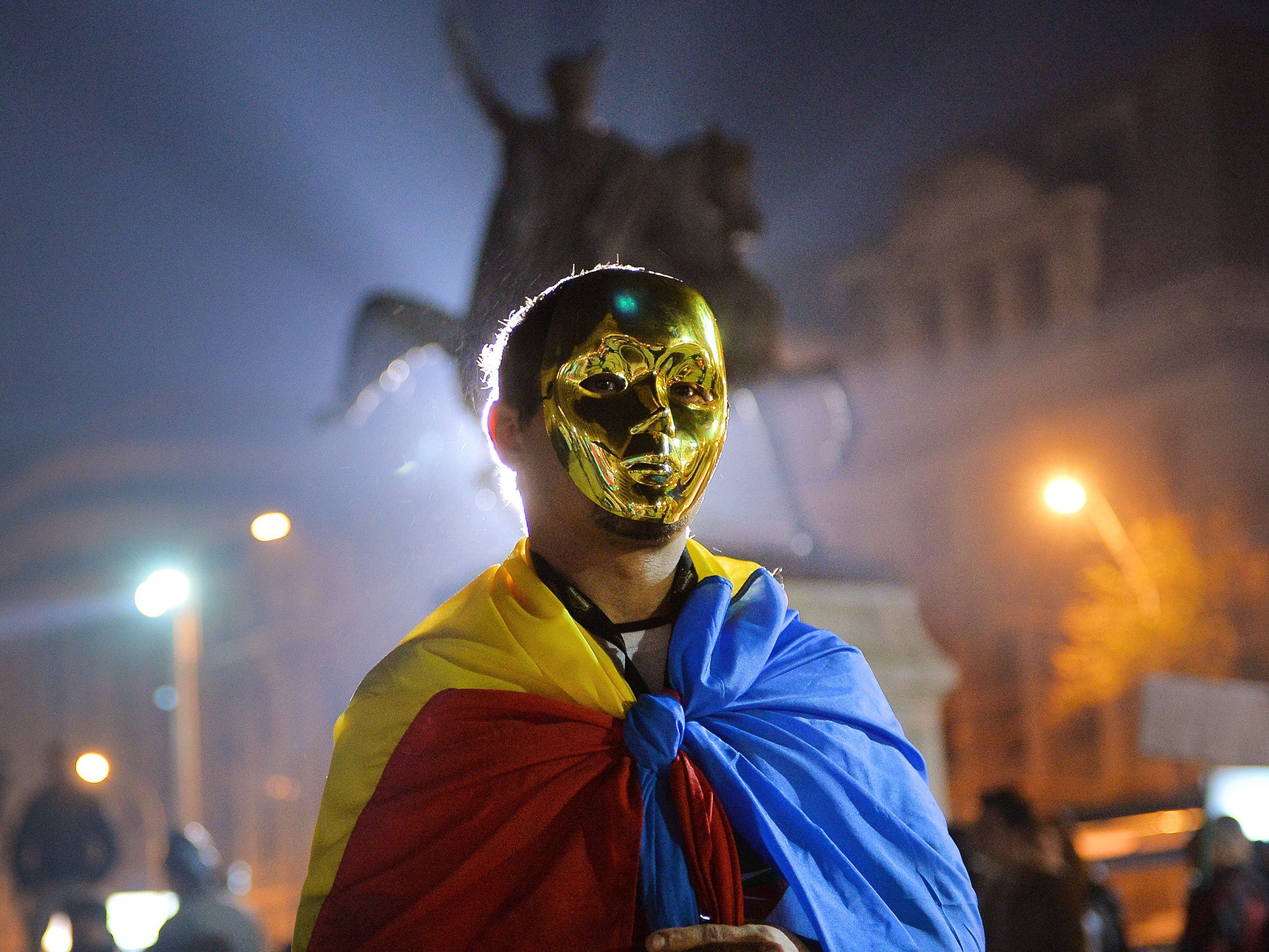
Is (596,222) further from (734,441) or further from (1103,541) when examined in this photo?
(1103,541)

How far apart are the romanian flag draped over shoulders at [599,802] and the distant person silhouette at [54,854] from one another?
5.46m

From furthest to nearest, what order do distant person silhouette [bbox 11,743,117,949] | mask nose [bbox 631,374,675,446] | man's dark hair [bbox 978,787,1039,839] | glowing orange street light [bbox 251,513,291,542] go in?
distant person silhouette [bbox 11,743,117,949], man's dark hair [bbox 978,787,1039,839], glowing orange street light [bbox 251,513,291,542], mask nose [bbox 631,374,675,446]

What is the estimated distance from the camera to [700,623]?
167cm

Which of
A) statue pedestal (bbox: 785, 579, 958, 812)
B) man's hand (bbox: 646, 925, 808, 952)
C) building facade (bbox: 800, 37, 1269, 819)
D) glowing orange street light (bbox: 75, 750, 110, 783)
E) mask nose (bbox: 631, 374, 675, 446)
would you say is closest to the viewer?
man's hand (bbox: 646, 925, 808, 952)

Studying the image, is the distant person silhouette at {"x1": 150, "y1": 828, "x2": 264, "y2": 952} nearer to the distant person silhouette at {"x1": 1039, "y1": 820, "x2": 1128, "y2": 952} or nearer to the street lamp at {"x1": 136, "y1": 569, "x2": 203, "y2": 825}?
the street lamp at {"x1": 136, "y1": 569, "x2": 203, "y2": 825}

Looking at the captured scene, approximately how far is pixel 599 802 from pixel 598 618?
29 cm

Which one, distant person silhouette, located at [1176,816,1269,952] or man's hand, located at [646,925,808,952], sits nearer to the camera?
man's hand, located at [646,925,808,952]

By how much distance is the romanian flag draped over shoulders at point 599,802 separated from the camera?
149 centimetres

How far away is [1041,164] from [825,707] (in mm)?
29160

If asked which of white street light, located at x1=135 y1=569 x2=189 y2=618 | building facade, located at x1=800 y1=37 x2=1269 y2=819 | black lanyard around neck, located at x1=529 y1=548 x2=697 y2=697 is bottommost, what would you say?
black lanyard around neck, located at x1=529 y1=548 x2=697 y2=697

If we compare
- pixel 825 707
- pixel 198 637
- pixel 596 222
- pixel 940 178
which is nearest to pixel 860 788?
pixel 825 707

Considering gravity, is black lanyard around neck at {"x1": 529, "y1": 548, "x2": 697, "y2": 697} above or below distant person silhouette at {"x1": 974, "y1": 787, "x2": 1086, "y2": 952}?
above

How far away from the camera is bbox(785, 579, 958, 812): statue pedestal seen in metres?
4.49

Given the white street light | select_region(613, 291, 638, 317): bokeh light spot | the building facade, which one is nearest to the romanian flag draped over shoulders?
select_region(613, 291, 638, 317): bokeh light spot
